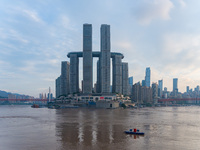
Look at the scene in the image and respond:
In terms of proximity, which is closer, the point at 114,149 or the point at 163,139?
the point at 114,149

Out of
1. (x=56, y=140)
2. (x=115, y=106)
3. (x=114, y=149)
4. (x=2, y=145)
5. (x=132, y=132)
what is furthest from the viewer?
(x=115, y=106)

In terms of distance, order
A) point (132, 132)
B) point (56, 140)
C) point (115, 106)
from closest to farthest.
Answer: point (56, 140) < point (132, 132) < point (115, 106)

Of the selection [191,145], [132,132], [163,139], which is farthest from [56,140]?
[191,145]

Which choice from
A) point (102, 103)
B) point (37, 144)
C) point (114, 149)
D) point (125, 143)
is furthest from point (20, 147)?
point (102, 103)

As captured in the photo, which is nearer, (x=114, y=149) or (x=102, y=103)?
(x=114, y=149)

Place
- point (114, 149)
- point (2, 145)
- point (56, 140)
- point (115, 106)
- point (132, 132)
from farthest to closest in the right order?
1. point (115, 106)
2. point (132, 132)
3. point (56, 140)
4. point (2, 145)
5. point (114, 149)

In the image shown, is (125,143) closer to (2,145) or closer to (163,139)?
(163,139)

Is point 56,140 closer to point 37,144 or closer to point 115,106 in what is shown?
point 37,144

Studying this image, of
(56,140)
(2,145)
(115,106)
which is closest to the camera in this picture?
(2,145)
